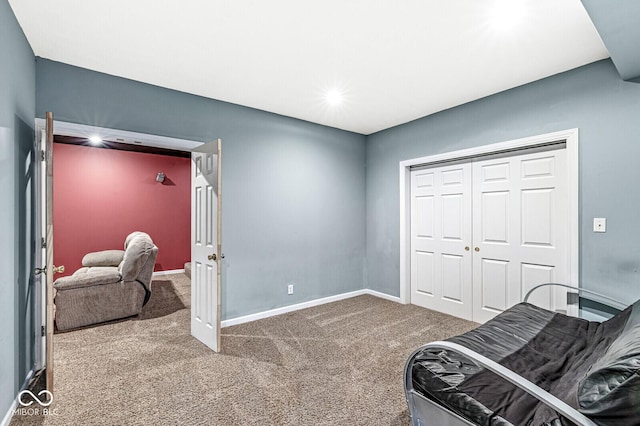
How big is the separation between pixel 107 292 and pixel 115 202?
2.84 m

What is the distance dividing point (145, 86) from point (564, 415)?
3.78 meters

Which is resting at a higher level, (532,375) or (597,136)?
(597,136)

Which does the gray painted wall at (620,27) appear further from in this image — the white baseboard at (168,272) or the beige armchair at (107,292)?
the white baseboard at (168,272)

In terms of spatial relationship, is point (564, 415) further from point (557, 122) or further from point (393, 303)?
point (393, 303)

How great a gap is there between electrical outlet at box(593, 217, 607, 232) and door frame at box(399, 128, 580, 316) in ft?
0.37

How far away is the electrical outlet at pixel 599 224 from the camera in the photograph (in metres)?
2.56

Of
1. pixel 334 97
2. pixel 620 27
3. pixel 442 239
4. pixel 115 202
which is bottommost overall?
pixel 442 239

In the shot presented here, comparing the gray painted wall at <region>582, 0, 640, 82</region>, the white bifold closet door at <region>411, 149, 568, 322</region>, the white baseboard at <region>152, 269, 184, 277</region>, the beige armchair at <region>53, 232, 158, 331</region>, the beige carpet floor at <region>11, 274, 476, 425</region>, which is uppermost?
the gray painted wall at <region>582, 0, 640, 82</region>

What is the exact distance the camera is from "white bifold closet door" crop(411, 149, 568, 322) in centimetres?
300

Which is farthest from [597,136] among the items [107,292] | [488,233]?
[107,292]

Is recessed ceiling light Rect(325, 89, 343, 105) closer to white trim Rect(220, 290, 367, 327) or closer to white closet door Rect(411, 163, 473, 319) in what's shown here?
white closet door Rect(411, 163, 473, 319)

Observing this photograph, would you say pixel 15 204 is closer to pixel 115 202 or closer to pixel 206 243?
pixel 206 243

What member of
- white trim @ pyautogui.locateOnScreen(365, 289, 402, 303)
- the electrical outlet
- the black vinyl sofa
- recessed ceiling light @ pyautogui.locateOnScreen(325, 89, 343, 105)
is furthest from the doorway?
the electrical outlet

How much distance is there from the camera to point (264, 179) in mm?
3799
